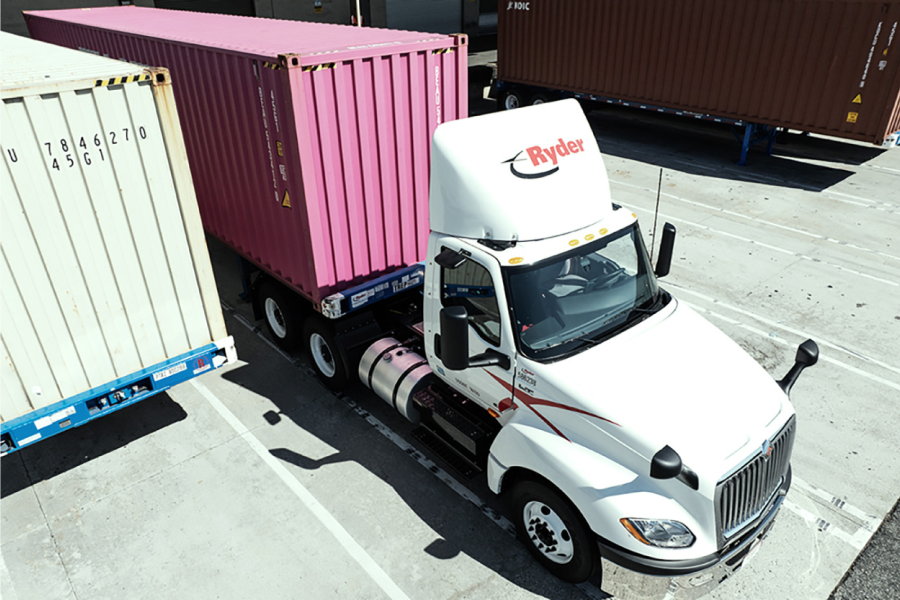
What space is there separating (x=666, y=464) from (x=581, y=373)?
3.23ft

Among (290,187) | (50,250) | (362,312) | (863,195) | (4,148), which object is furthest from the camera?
(863,195)

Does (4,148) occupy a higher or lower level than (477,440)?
higher

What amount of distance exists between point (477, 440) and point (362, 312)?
2467 millimetres

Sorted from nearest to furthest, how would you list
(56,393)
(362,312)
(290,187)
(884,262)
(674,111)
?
1. (56,393)
2. (290,187)
3. (362,312)
4. (884,262)
5. (674,111)

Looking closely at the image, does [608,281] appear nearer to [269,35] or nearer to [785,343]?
[785,343]

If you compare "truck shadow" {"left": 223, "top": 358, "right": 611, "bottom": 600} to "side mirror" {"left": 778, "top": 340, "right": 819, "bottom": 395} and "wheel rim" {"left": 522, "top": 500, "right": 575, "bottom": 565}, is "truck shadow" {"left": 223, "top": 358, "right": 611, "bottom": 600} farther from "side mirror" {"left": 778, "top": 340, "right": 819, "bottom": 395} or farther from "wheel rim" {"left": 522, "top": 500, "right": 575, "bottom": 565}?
"side mirror" {"left": 778, "top": 340, "right": 819, "bottom": 395}

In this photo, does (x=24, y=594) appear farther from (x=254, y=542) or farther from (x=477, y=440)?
(x=477, y=440)

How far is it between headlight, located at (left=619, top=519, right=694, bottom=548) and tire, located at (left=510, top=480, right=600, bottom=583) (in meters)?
0.44

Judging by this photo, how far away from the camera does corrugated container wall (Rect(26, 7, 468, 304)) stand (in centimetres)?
610

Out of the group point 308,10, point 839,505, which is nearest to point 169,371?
point 839,505

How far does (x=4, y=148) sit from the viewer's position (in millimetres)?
4668

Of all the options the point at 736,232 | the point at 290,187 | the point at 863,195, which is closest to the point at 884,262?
the point at 736,232

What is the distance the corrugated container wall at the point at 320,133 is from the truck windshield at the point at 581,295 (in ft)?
8.49

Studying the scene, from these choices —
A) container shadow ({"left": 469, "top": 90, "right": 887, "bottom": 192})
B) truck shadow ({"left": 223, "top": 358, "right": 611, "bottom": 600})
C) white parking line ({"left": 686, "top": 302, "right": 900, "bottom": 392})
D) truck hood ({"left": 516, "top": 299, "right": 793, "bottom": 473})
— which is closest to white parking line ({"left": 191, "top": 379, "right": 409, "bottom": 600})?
truck shadow ({"left": 223, "top": 358, "right": 611, "bottom": 600})
